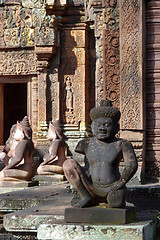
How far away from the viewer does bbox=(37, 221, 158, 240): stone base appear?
5.01 m

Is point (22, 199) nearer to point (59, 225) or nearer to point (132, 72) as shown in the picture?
point (59, 225)

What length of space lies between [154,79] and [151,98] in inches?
11.6

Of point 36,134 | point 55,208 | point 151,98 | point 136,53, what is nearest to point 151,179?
point 151,98

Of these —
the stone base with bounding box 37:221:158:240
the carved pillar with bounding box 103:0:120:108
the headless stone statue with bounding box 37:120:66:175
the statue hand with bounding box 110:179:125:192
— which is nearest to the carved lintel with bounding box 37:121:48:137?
the headless stone statue with bounding box 37:120:66:175

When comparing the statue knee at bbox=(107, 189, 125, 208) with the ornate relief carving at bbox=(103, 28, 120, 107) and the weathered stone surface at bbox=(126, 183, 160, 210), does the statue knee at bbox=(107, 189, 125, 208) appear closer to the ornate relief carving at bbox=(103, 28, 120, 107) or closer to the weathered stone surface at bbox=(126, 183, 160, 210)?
the weathered stone surface at bbox=(126, 183, 160, 210)

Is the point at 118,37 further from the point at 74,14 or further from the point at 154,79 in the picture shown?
the point at 74,14

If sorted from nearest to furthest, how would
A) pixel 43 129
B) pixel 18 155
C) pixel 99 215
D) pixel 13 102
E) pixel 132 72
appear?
pixel 99 215
pixel 132 72
pixel 18 155
pixel 43 129
pixel 13 102

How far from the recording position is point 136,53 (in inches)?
384

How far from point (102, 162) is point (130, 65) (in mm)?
4359

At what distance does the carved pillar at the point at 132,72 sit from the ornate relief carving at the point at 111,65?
0.63 feet

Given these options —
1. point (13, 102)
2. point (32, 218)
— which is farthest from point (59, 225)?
point (13, 102)

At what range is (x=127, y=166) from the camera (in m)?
5.47

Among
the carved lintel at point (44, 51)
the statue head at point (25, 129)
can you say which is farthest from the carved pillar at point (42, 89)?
the statue head at point (25, 129)

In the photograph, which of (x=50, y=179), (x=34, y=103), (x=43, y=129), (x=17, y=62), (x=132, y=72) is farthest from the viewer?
(x=34, y=103)
